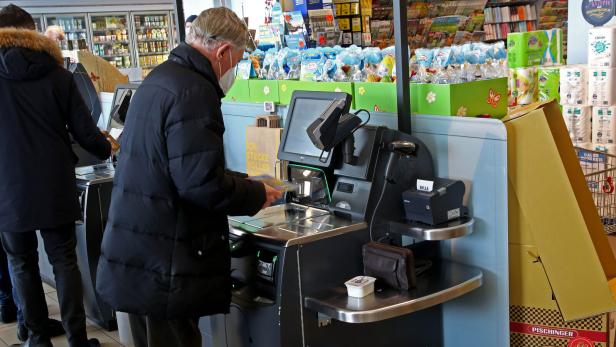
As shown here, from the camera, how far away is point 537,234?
2.72 metres

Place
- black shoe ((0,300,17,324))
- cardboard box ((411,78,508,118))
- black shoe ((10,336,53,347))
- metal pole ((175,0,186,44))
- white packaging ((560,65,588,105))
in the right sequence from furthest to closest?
white packaging ((560,65,588,105)) → black shoe ((0,300,17,324)) → metal pole ((175,0,186,44)) → black shoe ((10,336,53,347)) → cardboard box ((411,78,508,118))

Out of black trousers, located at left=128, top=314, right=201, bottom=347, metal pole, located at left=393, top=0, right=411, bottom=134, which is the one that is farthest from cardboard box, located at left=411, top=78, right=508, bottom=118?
black trousers, located at left=128, top=314, right=201, bottom=347

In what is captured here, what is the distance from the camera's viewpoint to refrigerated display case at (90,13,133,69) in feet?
42.3

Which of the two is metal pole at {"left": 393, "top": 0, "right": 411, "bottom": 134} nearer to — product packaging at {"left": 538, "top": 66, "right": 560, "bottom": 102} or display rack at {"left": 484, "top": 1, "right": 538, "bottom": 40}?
product packaging at {"left": 538, "top": 66, "right": 560, "bottom": 102}

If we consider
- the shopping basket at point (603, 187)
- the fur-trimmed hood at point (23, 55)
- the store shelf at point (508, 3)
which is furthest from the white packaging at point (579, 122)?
the store shelf at point (508, 3)

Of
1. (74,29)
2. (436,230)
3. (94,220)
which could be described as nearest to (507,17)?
(74,29)

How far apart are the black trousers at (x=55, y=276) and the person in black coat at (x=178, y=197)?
1.03 meters

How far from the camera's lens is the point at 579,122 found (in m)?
5.59

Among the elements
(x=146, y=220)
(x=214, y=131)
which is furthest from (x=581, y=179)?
(x=146, y=220)

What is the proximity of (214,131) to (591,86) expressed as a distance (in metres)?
4.10

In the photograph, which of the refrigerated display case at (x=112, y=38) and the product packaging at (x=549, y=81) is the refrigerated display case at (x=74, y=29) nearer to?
the refrigerated display case at (x=112, y=38)

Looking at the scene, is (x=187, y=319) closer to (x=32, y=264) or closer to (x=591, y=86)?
(x=32, y=264)

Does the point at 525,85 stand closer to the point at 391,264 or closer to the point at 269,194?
the point at 391,264

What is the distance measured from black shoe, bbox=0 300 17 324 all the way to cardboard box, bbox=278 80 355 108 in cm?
207
